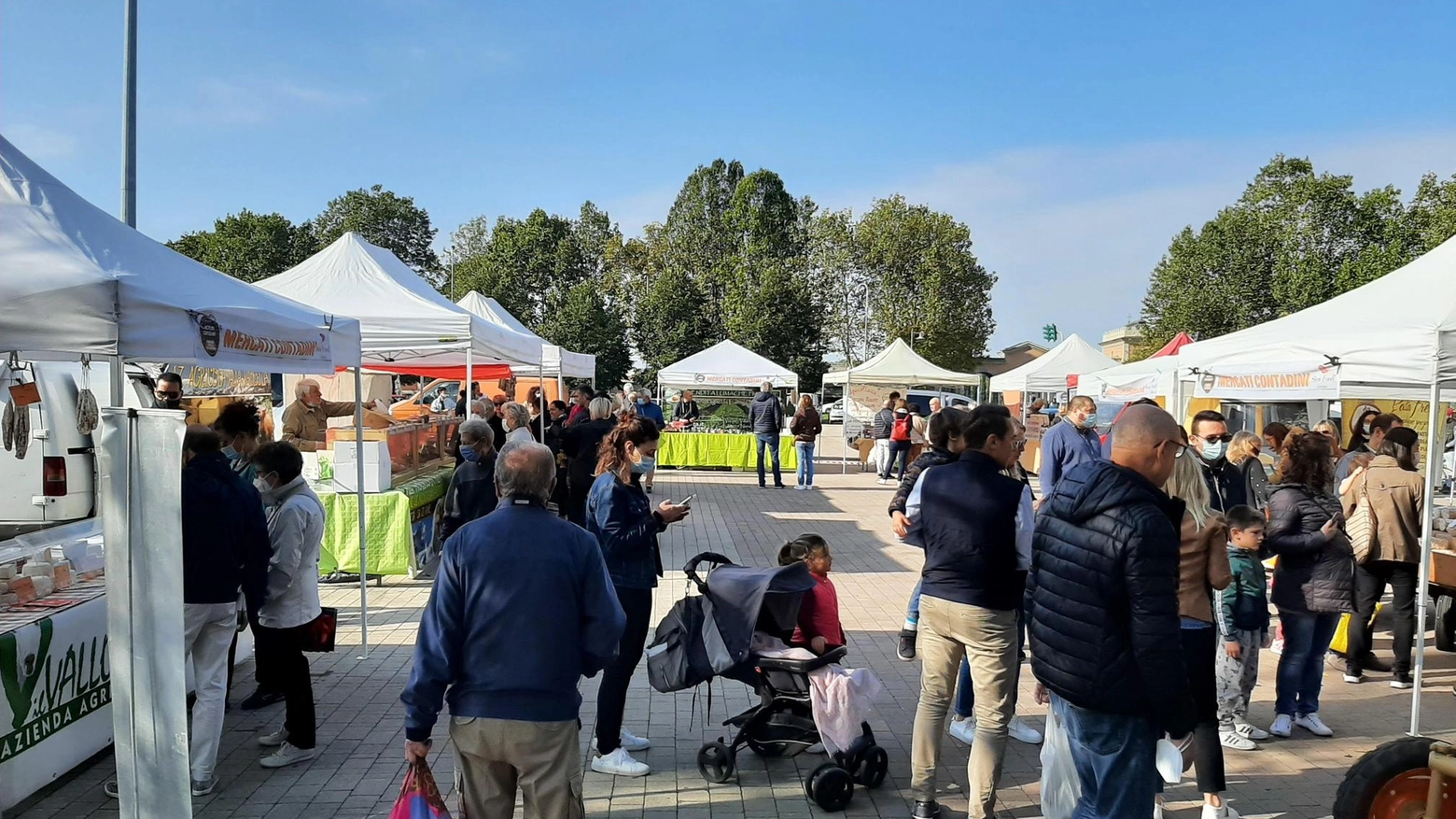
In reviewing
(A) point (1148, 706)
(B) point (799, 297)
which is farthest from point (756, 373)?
(B) point (799, 297)

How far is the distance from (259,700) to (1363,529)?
22.8ft

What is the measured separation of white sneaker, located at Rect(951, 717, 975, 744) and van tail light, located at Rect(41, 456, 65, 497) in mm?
7678

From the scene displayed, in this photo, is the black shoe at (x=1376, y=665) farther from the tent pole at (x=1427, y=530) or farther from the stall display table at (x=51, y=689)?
the stall display table at (x=51, y=689)

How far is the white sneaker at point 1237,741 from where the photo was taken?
506 cm

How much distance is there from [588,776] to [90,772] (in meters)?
2.44

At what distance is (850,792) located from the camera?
4270mm

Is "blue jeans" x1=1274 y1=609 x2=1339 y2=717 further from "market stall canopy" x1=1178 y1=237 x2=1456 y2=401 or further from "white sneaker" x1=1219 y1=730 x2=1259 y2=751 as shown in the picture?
"market stall canopy" x1=1178 y1=237 x2=1456 y2=401

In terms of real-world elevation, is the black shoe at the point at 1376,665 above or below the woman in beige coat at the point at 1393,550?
below

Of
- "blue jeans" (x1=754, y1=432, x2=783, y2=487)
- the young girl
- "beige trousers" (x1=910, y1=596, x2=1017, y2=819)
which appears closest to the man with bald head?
"beige trousers" (x1=910, y1=596, x2=1017, y2=819)

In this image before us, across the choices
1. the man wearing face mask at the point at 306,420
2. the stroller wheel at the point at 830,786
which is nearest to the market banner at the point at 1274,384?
the stroller wheel at the point at 830,786

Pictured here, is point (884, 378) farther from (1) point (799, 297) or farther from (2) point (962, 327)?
(2) point (962, 327)

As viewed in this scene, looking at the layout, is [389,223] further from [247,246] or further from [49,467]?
[49,467]

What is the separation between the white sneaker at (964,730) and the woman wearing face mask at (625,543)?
1.72 metres

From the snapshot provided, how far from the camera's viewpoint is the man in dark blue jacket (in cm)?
1802
